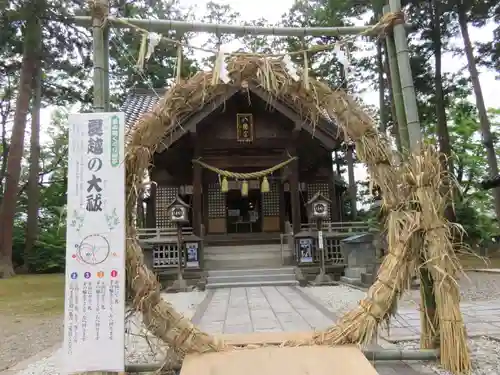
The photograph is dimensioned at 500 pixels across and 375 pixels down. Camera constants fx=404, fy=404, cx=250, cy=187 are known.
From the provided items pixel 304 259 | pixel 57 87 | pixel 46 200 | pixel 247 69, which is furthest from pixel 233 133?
pixel 46 200

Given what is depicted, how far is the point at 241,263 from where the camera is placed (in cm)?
1216

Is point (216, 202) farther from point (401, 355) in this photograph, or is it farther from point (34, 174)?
point (401, 355)

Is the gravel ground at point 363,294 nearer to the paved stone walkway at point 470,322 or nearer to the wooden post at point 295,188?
the paved stone walkway at point 470,322

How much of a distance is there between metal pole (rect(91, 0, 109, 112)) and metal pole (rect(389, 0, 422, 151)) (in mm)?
2615

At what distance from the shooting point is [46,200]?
70.3 feet

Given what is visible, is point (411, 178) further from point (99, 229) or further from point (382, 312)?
point (99, 229)

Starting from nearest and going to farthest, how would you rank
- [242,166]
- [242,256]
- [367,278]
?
[367,278] → [242,256] → [242,166]

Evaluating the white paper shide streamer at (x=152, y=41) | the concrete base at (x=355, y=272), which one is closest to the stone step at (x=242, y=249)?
the concrete base at (x=355, y=272)

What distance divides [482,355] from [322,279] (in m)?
7.21

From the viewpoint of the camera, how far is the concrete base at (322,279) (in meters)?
10.8

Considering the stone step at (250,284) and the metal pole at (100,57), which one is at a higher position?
Result: the metal pole at (100,57)

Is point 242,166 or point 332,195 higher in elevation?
point 242,166

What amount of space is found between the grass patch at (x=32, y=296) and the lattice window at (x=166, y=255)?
99.4 inches

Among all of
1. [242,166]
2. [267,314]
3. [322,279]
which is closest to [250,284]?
[322,279]
